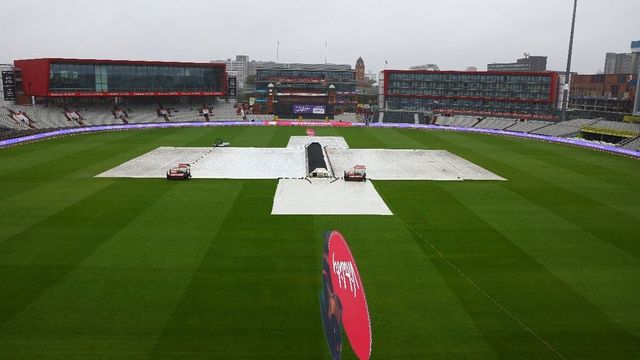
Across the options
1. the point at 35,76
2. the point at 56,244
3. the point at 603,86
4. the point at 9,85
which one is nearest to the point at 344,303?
the point at 56,244

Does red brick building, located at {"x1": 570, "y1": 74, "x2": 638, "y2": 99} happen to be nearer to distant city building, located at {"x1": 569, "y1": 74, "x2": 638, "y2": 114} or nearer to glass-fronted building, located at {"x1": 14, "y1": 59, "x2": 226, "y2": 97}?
distant city building, located at {"x1": 569, "y1": 74, "x2": 638, "y2": 114}

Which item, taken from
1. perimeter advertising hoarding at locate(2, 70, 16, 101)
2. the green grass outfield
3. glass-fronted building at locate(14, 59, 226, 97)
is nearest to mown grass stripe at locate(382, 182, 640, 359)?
the green grass outfield

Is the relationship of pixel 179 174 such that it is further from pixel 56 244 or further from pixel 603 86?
pixel 603 86

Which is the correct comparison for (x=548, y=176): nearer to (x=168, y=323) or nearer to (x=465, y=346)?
Answer: (x=465, y=346)

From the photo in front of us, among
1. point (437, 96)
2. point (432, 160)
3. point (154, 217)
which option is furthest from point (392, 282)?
point (437, 96)

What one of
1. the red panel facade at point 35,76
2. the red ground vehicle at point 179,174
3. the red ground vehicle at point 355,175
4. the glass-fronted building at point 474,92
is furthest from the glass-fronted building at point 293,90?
the red ground vehicle at point 179,174

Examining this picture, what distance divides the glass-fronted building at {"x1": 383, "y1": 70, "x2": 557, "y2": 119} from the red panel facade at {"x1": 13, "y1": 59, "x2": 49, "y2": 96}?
7435cm

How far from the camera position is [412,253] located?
21.5 meters

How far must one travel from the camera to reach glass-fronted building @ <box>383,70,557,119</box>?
10769 cm

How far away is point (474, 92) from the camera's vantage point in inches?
4505

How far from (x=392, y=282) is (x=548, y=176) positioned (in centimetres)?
2852

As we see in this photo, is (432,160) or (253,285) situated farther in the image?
(432,160)

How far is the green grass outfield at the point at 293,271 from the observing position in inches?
559

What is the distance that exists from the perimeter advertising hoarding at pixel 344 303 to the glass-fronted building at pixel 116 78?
8617cm
